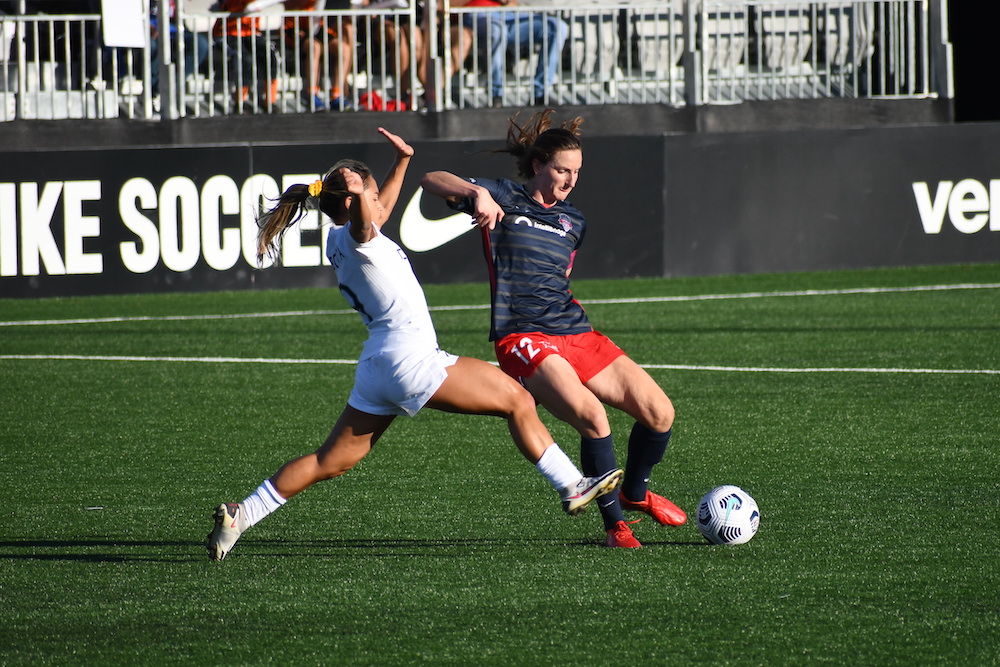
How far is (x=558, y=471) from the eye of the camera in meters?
5.42

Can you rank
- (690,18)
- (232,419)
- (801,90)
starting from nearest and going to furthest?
(232,419) → (690,18) → (801,90)

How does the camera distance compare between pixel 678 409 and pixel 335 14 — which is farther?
pixel 335 14

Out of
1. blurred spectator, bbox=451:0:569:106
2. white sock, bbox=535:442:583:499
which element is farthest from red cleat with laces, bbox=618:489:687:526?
blurred spectator, bbox=451:0:569:106

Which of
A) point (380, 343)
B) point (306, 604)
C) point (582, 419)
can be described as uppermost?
point (380, 343)

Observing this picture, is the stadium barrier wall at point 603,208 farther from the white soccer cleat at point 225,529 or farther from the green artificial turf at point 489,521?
the white soccer cleat at point 225,529

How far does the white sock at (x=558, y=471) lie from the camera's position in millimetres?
5395

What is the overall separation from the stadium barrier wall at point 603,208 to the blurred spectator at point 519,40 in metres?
1.96

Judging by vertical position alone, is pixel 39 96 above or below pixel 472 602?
above

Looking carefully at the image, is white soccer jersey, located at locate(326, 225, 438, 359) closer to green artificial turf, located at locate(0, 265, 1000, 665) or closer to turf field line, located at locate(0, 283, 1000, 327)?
green artificial turf, located at locate(0, 265, 1000, 665)

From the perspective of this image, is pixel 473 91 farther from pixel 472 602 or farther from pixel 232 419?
pixel 472 602

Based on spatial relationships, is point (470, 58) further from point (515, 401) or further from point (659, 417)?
point (515, 401)

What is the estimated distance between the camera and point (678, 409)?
353 inches

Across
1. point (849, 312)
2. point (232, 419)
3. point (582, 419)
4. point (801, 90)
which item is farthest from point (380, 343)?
point (801, 90)

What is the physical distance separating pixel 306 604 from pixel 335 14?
40.7 feet
